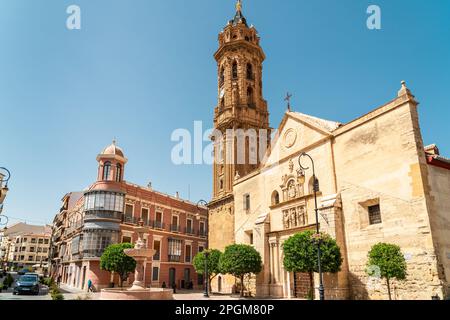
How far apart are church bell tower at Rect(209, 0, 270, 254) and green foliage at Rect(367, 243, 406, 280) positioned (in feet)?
58.0

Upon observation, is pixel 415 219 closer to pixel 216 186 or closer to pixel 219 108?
pixel 216 186

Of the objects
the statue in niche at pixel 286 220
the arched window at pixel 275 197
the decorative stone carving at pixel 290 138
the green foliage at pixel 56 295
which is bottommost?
the green foliage at pixel 56 295

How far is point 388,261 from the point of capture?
13562 millimetres

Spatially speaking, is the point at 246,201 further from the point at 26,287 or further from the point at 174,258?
the point at 26,287

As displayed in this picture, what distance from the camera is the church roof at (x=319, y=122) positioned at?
20.4 meters

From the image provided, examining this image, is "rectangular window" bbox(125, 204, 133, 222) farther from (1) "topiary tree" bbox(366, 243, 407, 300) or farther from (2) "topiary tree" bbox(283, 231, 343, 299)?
(1) "topiary tree" bbox(366, 243, 407, 300)

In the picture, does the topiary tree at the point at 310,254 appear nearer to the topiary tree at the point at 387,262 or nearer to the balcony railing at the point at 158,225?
the topiary tree at the point at 387,262

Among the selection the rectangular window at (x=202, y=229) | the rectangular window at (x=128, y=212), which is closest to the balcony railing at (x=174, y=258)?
the rectangular window at (x=202, y=229)

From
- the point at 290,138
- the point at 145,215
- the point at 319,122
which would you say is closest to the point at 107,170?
the point at 145,215

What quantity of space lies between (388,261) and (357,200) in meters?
4.04

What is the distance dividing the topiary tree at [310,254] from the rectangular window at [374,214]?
7.32 ft

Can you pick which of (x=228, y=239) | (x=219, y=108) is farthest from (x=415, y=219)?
(x=219, y=108)
